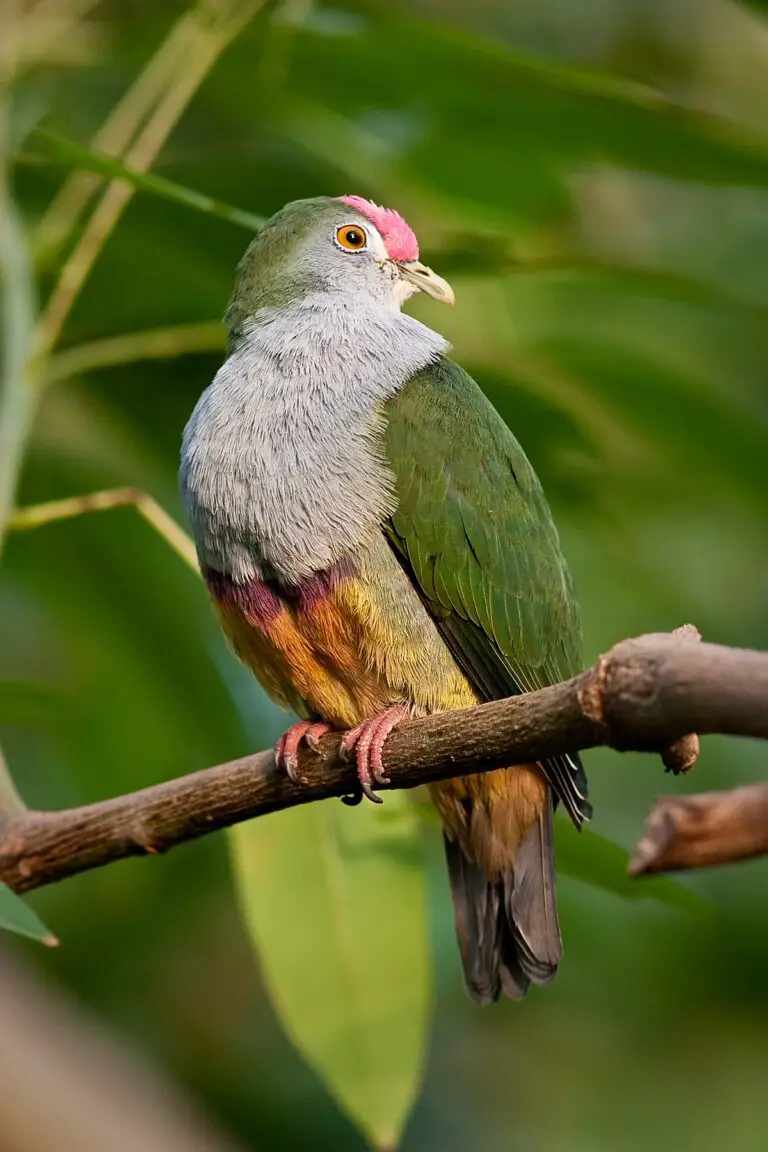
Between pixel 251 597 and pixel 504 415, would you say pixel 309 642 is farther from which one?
pixel 504 415

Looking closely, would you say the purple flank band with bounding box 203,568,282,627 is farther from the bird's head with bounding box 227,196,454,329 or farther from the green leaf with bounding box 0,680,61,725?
the bird's head with bounding box 227,196,454,329

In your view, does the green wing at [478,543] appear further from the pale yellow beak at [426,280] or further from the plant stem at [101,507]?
the plant stem at [101,507]

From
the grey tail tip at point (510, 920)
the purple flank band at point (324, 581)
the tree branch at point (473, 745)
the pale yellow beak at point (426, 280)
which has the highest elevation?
the pale yellow beak at point (426, 280)

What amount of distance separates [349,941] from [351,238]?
1553 millimetres

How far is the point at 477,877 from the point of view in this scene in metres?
3.59

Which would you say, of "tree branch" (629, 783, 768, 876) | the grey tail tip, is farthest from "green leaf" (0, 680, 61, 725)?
"tree branch" (629, 783, 768, 876)

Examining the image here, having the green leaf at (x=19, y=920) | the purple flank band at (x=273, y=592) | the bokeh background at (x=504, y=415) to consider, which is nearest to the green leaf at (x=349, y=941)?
the bokeh background at (x=504, y=415)

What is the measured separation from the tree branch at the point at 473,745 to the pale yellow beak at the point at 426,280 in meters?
1.05

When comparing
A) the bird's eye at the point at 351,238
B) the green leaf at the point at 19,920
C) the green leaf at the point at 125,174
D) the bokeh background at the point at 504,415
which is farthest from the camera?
the bokeh background at the point at 504,415

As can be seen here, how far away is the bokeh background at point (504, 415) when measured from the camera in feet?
12.6

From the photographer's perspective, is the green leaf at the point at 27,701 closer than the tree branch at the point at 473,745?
No

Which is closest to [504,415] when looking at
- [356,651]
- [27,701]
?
[356,651]

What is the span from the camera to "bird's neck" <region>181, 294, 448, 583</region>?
3.04 m

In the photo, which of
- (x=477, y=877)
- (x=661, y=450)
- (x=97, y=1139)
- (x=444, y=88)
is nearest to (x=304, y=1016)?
(x=477, y=877)
